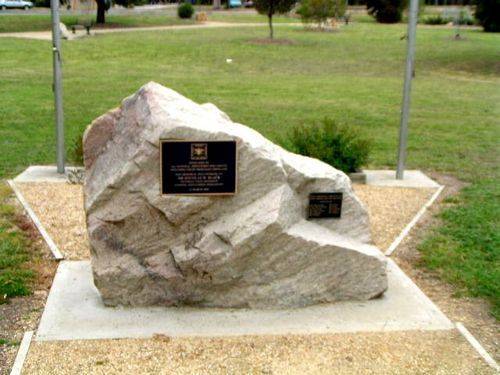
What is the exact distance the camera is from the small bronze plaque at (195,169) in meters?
5.77

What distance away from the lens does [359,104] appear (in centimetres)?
1883

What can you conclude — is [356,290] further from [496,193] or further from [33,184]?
[33,184]

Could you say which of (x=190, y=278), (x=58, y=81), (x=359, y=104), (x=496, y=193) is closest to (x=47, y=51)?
(x=359, y=104)

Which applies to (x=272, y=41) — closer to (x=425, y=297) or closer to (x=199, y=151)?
(x=425, y=297)

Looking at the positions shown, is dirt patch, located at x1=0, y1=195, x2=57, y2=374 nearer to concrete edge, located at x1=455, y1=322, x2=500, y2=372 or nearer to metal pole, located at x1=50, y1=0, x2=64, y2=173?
metal pole, located at x1=50, y1=0, x2=64, y2=173

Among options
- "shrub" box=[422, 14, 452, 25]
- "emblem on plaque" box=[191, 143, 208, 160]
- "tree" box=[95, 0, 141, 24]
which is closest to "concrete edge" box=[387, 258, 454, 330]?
"emblem on plaque" box=[191, 143, 208, 160]

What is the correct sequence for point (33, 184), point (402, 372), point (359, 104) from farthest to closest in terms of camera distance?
point (359, 104) < point (33, 184) < point (402, 372)

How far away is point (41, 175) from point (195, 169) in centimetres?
508

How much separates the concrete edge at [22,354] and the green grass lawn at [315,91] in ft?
12.5

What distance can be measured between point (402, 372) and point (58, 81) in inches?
263

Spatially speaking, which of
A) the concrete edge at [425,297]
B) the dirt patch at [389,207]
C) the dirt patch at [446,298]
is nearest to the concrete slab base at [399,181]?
the dirt patch at [389,207]

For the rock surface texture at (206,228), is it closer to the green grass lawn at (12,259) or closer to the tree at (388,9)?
the green grass lawn at (12,259)

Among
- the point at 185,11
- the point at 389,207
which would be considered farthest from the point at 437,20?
the point at 389,207

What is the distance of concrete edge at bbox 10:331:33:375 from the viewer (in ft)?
16.6
